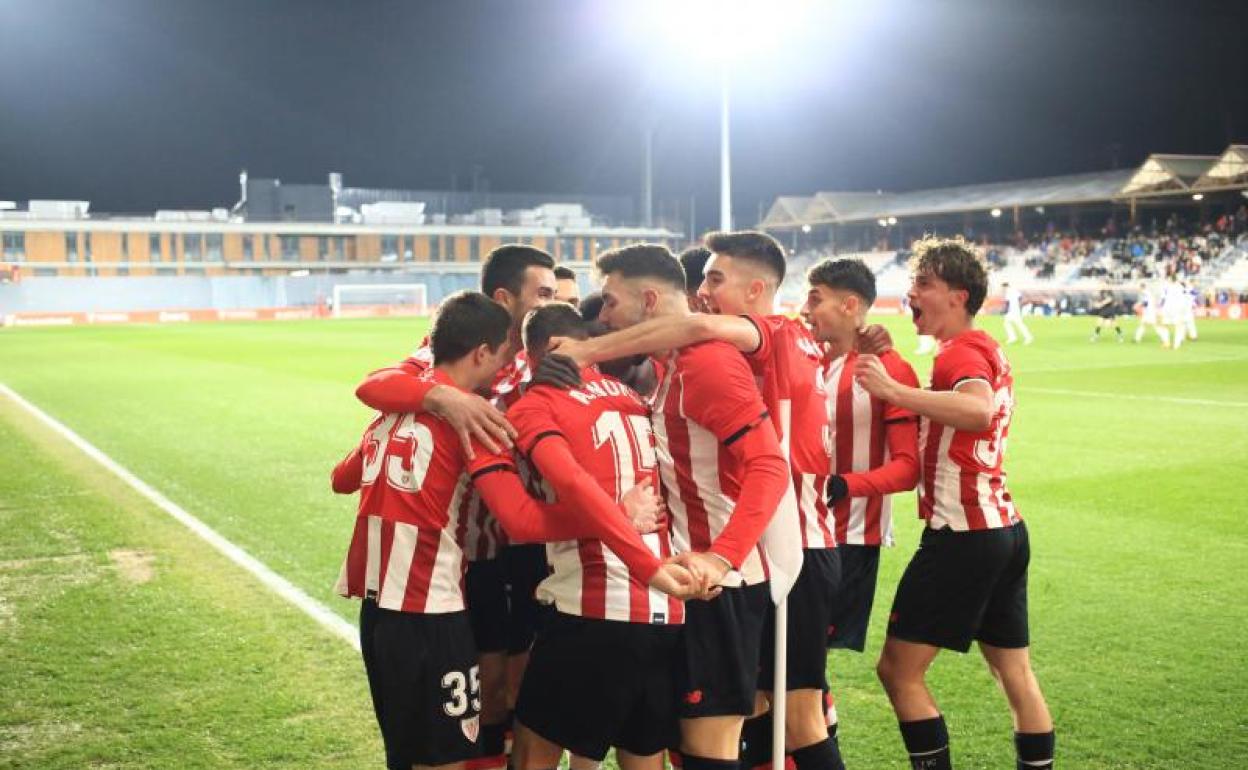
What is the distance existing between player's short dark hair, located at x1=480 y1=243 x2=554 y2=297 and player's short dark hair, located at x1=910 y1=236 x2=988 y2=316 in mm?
1433

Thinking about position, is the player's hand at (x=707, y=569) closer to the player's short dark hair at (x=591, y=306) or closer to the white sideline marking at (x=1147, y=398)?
the player's short dark hair at (x=591, y=306)

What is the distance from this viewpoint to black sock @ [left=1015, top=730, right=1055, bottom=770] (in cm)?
397

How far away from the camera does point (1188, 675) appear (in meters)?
5.36

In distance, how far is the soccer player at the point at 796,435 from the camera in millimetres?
3561

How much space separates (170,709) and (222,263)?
3092 inches

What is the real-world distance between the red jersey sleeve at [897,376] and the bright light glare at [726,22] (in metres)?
27.5

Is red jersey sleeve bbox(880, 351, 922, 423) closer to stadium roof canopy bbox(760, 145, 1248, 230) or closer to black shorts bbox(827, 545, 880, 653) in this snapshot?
black shorts bbox(827, 545, 880, 653)

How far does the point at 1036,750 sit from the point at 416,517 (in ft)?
7.54

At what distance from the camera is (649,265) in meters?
3.54

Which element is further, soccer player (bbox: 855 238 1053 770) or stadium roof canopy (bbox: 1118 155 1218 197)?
stadium roof canopy (bbox: 1118 155 1218 197)

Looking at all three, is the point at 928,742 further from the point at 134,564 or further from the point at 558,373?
the point at 134,564

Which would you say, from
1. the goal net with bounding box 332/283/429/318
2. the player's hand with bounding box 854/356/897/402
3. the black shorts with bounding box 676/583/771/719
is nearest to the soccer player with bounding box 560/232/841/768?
the player's hand with bounding box 854/356/897/402

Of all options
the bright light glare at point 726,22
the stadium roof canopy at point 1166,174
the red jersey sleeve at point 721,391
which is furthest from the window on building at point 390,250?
the red jersey sleeve at point 721,391

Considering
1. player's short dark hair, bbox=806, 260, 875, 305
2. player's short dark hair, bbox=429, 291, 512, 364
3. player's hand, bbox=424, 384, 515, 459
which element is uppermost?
player's short dark hair, bbox=806, 260, 875, 305
